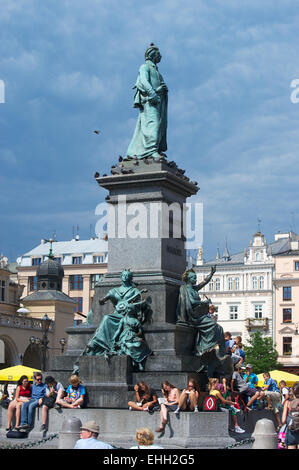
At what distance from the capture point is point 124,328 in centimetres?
1750

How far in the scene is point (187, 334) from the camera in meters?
17.9

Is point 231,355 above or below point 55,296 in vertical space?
below

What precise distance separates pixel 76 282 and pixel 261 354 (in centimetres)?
2460

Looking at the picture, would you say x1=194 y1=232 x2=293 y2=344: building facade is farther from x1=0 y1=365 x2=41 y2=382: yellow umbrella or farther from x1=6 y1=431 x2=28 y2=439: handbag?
x1=6 y1=431 x2=28 y2=439: handbag

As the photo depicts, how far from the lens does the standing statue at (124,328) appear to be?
17172 mm

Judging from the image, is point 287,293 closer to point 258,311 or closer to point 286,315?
point 286,315

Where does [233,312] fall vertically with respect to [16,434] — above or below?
above

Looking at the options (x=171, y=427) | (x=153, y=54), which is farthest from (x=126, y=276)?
(x=153, y=54)

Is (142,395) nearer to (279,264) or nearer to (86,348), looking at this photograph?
(86,348)

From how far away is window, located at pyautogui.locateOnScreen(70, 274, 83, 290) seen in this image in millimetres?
90875

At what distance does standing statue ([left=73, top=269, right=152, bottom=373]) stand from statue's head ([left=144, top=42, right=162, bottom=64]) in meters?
5.68
